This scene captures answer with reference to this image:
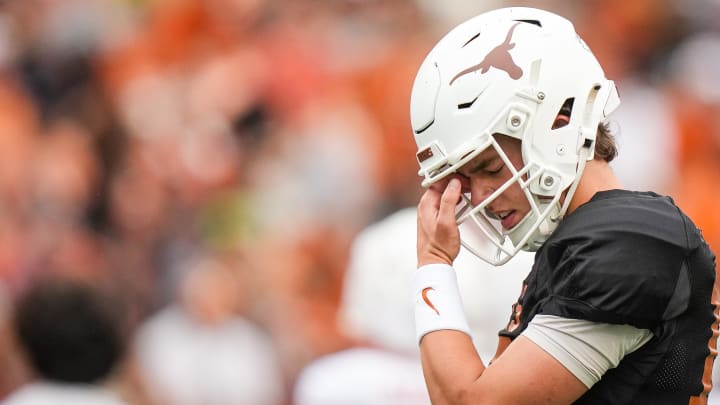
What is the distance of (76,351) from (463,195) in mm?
1043

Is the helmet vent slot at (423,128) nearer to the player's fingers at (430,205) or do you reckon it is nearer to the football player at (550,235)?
the football player at (550,235)

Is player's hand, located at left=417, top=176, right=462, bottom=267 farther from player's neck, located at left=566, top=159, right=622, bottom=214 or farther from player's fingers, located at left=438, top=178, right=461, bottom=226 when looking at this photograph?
player's neck, located at left=566, top=159, right=622, bottom=214

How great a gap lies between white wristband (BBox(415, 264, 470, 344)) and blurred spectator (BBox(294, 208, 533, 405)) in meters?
1.17

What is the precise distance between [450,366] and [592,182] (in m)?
0.47

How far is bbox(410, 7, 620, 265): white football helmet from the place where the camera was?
7.90 feet

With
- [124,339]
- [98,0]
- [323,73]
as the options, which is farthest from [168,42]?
[124,339]

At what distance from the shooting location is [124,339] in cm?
314

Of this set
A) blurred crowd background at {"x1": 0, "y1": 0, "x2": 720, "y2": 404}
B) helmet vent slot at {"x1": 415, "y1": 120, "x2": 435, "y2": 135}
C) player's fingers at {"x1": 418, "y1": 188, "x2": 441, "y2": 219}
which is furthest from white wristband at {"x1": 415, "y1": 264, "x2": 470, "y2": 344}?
blurred crowd background at {"x1": 0, "y1": 0, "x2": 720, "y2": 404}

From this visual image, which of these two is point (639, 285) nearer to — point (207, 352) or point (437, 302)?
point (437, 302)

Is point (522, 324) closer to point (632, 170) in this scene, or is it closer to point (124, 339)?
point (124, 339)

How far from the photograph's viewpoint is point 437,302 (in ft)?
7.90

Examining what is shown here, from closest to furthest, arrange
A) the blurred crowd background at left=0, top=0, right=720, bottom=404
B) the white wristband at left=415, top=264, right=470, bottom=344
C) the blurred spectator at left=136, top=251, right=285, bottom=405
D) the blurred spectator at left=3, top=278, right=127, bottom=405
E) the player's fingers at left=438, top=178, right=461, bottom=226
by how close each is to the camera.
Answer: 1. the white wristband at left=415, top=264, right=470, bottom=344
2. the player's fingers at left=438, top=178, right=461, bottom=226
3. the blurred spectator at left=3, top=278, right=127, bottom=405
4. the blurred spectator at left=136, top=251, right=285, bottom=405
5. the blurred crowd background at left=0, top=0, right=720, bottom=404

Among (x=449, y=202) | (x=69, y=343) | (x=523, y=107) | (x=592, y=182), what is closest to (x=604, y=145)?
(x=592, y=182)

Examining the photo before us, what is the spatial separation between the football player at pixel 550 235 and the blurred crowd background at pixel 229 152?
10.8 ft
